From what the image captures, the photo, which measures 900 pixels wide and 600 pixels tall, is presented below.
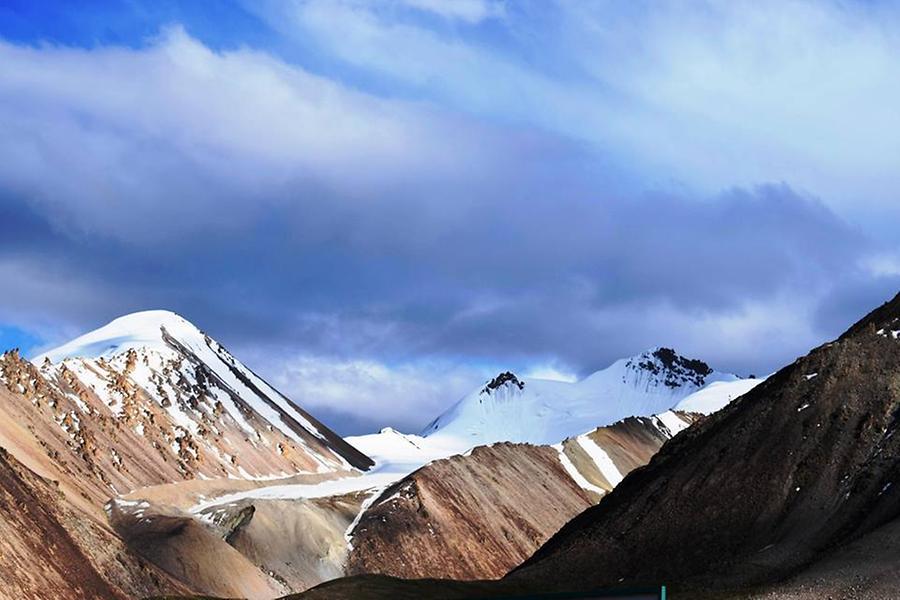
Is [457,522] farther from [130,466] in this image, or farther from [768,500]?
[768,500]

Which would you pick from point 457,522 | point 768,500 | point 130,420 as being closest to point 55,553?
point 768,500

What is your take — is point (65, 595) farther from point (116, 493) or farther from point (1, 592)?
point (116, 493)

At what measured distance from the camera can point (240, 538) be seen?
476 ft

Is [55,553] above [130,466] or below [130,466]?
below

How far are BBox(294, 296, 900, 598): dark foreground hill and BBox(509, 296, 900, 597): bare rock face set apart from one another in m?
0.09

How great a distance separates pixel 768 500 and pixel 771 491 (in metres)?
0.79

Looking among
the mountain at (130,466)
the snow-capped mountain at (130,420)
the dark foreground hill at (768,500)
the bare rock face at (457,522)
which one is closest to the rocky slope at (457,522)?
the bare rock face at (457,522)

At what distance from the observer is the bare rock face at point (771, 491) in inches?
3509

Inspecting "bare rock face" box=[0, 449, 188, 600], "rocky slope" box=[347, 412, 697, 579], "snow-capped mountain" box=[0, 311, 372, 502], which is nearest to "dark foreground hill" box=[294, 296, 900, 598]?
"bare rock face" box=[0, 449, 188, 600]

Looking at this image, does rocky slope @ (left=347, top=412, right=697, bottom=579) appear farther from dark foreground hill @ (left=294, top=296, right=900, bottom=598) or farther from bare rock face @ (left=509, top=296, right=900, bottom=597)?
bare rock face @ (left=509, top=296, right=900, bottom=597)

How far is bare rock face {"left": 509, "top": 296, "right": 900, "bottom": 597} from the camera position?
292ft

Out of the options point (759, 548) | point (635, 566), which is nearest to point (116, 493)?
point (635, 566)

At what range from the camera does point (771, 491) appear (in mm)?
97125

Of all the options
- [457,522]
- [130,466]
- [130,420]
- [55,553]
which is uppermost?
[130,420]
